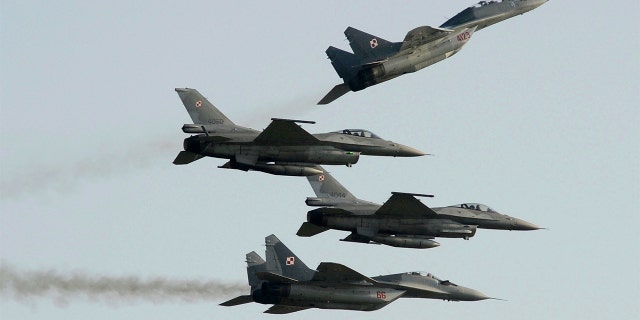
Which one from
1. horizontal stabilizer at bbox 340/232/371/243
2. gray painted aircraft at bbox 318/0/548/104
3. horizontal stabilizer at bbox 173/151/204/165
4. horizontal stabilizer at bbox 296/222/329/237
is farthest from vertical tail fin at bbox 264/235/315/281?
gray painted aircraft at bbox 318/0/548/104

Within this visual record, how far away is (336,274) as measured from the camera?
6275cm

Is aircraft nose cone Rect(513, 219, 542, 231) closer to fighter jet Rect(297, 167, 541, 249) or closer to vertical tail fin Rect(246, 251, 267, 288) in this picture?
fighter jet Rect(297, 167, 541, 249)

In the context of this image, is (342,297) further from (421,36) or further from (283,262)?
(421,36)

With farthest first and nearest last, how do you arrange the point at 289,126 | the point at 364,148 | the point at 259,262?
1. the point at 259,262
2. the point at 364,148
3. the point at 289,126

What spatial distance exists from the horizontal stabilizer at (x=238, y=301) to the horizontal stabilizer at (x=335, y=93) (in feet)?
36.4

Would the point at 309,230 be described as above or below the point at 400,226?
above

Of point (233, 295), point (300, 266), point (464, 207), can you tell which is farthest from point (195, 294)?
point (464, 207)

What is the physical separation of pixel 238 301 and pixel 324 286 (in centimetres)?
521

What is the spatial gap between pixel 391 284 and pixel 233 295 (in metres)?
9.09

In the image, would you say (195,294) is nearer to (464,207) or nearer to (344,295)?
(344,295)

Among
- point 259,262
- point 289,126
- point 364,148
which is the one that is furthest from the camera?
point 259,262

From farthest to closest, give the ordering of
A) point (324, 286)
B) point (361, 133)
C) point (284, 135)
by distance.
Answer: point (361, 133) < point (324, 286) < point (284, 135)

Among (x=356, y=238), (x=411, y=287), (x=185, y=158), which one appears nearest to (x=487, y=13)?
(x=356, y=238)

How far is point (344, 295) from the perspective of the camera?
6288 centimetres
